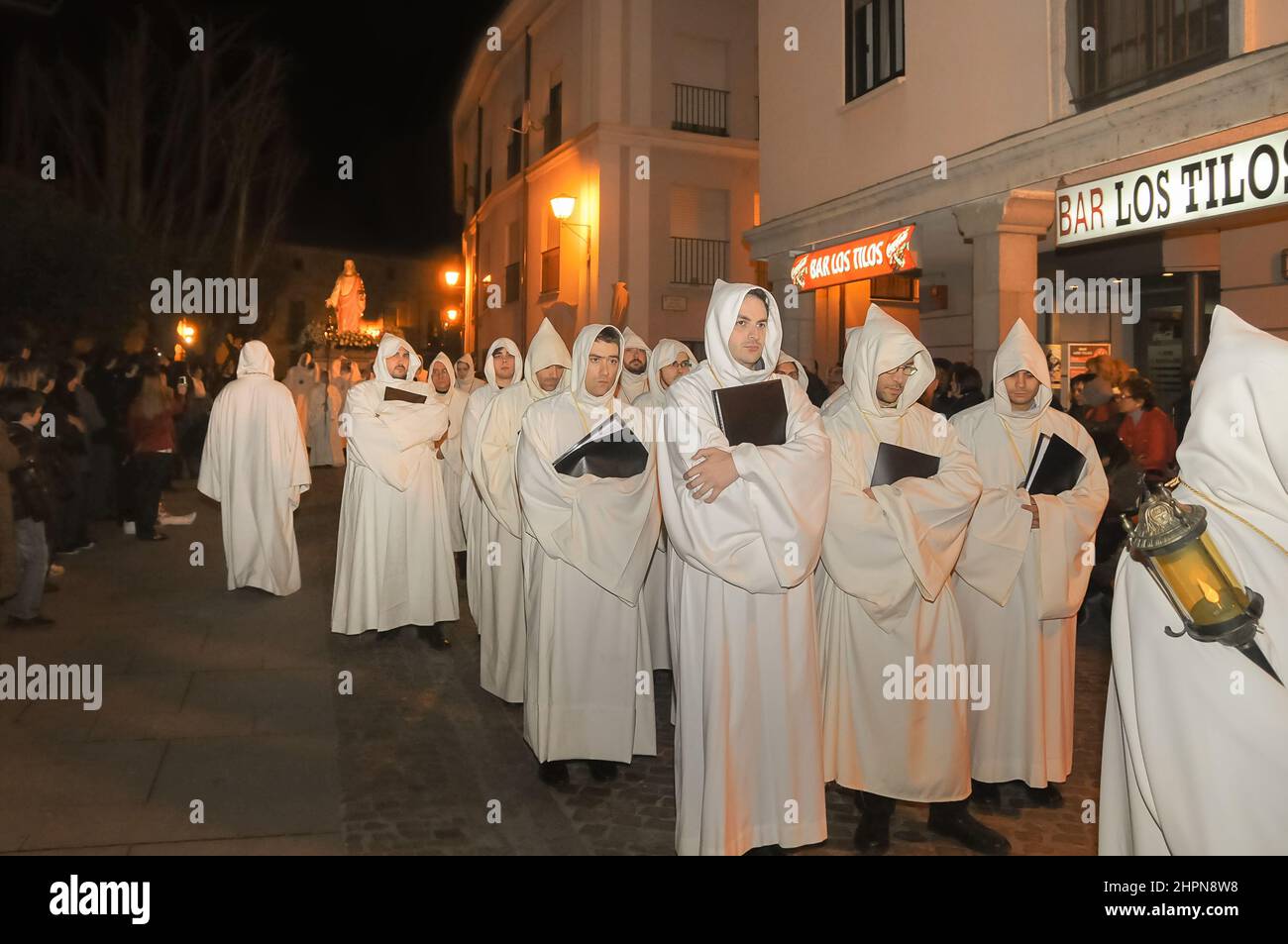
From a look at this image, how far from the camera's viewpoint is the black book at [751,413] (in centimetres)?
416

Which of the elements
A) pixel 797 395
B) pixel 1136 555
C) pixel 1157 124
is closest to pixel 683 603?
pixel 797 395


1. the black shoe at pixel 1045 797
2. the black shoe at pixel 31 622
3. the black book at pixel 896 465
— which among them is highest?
the black book at pixel 896 465

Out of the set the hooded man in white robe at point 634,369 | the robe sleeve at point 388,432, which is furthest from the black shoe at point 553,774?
the hooded man in white robe at point 634,369

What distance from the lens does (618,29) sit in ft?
74.8

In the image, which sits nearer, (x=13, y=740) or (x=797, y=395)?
(x=797, y=395)

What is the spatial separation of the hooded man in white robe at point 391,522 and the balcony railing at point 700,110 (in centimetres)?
1658

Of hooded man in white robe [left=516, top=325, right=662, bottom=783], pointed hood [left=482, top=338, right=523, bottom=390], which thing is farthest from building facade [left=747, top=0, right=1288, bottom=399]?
hooded man in white robe [left=516, top=325, right=662, bottom=783]

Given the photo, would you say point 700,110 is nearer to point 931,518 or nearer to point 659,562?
point 659,562

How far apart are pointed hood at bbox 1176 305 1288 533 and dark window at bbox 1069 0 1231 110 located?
735 centimetres

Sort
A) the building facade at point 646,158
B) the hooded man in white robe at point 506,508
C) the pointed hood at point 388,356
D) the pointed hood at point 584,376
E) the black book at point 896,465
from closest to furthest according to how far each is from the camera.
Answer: the black book at point 896,465
the pointed hood at point 584,376
the hooded man in white robe at point 506,508
the pointed hood at point 388,356
the building facade at point 646,158

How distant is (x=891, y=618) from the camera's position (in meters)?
4.64

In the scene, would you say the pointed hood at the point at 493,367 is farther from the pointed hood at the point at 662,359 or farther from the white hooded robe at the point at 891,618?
the white hooded robe at the point at 891,618
